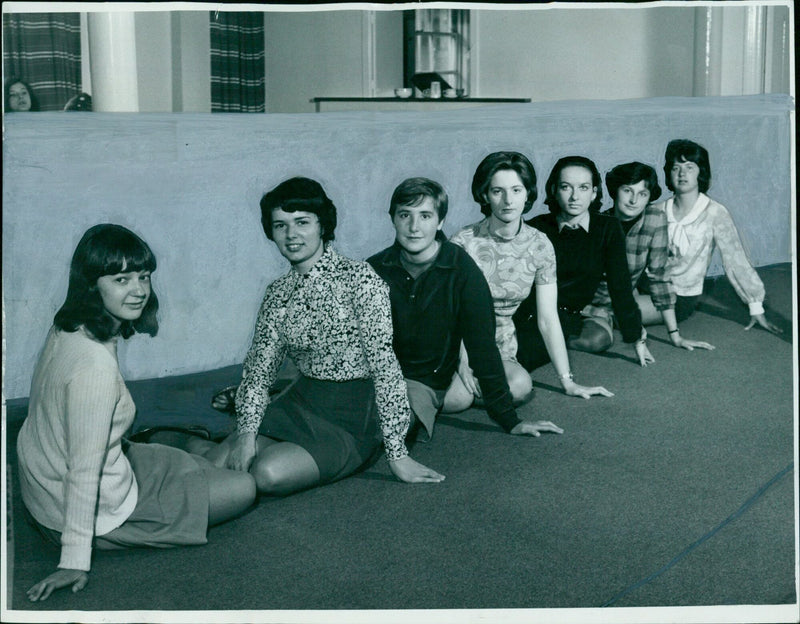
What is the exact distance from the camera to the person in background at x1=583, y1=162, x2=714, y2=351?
7.71ft

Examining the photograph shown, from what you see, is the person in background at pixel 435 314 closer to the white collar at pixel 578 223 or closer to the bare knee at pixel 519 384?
the bare knee at pixel 519 384

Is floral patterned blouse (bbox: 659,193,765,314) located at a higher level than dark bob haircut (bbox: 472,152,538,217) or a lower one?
lower

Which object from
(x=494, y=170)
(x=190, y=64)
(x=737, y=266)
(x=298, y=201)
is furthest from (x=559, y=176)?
(x=190, y=64)

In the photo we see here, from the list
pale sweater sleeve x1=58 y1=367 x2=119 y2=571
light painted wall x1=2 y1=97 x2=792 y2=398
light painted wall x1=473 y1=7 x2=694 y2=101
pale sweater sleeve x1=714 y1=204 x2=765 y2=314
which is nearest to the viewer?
pale sweater sleeve x1=58 y1=367 x2=119 y2=571

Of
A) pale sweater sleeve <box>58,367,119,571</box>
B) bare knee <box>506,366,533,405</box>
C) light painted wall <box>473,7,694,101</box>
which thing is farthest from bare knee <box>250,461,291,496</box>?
light painted wall <box>473,7,694,101</box>

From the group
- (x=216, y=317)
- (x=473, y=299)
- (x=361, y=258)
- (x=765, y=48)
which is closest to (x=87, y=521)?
(x=216, y=317)

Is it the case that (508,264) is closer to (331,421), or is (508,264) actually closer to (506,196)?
(506,196)

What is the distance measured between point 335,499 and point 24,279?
3.05 feet

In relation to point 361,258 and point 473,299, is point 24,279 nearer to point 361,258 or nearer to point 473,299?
point 361,258

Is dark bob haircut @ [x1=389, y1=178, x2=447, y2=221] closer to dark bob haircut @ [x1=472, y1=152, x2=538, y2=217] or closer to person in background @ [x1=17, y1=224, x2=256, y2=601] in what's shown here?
dark bob haircut @ [x1=472, y1=152, x2=538, y2=217]

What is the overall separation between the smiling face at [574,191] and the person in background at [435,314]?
29 cm

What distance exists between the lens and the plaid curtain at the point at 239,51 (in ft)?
7.29

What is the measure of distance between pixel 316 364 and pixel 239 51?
0.79m

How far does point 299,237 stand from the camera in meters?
2.22
